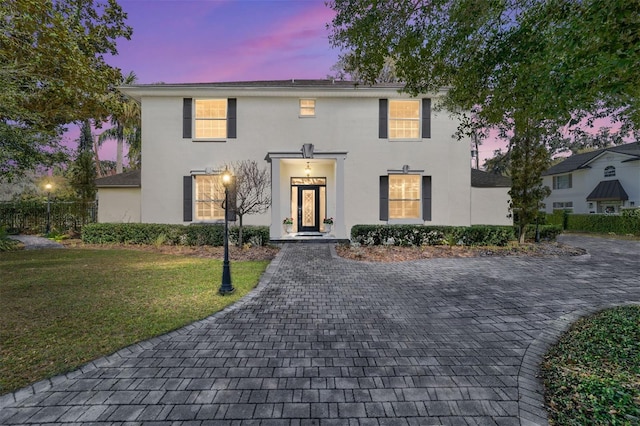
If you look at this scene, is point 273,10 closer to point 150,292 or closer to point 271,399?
point 150,292

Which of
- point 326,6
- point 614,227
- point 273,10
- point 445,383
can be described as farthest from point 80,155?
point 614,227

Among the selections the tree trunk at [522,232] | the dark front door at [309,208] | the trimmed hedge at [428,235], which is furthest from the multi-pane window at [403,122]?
the tree trunk at [522,232]

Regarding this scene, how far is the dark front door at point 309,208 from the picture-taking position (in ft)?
44.6

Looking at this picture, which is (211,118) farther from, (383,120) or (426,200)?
(426,200)

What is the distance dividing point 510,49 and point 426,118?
7.79m

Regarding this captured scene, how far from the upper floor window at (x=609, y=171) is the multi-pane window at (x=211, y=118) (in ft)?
92.6

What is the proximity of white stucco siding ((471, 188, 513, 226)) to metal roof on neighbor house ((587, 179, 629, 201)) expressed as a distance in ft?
49.6

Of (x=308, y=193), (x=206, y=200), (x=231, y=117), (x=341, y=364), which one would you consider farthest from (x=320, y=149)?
(x=341, y=364)

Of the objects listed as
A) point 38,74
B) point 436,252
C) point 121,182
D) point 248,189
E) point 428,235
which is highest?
point 38,74

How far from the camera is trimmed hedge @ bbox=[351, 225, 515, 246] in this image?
10.8 m

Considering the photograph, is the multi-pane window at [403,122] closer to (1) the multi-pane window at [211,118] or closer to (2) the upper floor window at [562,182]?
(1) the multi-pane window at [211,118]

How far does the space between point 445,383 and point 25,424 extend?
3834 millimetres

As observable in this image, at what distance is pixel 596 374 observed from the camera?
2.87 m

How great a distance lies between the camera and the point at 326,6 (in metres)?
5.14
